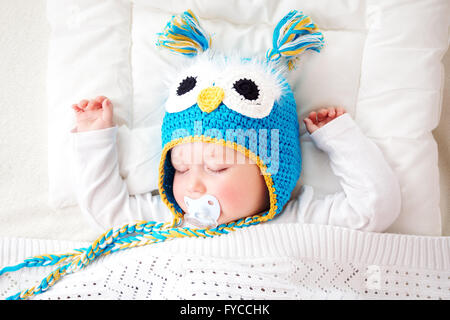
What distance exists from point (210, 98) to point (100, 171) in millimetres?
389

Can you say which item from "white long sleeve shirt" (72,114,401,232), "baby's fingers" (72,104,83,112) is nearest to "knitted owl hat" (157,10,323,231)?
"white long sleeve shirt" (72,114,401,232)

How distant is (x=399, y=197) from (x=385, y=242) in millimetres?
128

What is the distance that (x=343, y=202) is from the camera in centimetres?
109

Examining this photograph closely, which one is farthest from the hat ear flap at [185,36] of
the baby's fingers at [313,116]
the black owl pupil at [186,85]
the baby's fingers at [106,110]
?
the baby's fingers at [313,116]

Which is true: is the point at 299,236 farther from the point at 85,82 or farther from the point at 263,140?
the point at 85,82

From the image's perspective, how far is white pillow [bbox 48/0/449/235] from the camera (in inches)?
43.1

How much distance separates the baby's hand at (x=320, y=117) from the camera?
111 centimetres

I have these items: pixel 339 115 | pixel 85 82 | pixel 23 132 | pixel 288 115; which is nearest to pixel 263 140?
pixel 288 115

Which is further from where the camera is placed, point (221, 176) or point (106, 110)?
point (106, 110)

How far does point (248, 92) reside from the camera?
970mm

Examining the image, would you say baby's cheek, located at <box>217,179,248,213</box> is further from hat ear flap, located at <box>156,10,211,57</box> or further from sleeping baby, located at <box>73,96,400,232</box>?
hat ear flap, located at <box>156,10,211,57</box>

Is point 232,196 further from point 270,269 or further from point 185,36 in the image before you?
point 185,36

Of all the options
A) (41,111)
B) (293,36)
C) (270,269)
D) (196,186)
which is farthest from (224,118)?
(41,111)
